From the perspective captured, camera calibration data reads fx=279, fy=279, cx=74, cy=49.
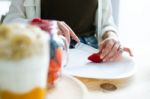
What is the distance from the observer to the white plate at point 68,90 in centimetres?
63

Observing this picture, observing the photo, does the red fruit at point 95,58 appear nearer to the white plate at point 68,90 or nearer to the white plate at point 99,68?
the white plate at point 99,68

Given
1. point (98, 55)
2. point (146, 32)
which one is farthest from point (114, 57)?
point (146, 32)

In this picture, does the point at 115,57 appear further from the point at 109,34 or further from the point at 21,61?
the point at 21,61

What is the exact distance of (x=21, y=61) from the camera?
0.40 metres

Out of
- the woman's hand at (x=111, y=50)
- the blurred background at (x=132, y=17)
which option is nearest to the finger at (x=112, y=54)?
the woman's hand at (x=111, y=50)

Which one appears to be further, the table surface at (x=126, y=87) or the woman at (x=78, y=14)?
the woman at (x=78, y=14)

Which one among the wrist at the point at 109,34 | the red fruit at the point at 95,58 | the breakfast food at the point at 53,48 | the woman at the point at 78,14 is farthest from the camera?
the woman at the point at 78,14

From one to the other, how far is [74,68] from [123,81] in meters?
0.15

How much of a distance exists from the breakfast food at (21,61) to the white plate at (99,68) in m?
0.36

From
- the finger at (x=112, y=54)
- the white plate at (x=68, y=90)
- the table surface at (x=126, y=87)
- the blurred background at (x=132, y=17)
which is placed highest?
the white plate at (x=68, y=90)

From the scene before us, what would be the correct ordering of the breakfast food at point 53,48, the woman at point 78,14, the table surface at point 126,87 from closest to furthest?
the breakfast food at point 53,48, the table surface at point 126,87, the woman at point 78,14

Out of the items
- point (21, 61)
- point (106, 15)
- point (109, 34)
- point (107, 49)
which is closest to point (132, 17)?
point (106, 15)

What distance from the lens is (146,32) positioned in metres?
1.93

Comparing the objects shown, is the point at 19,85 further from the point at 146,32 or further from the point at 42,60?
the point at 146,32
